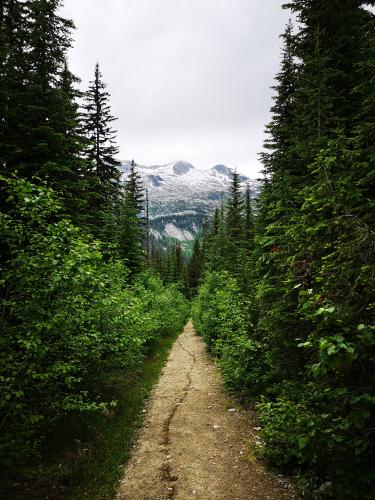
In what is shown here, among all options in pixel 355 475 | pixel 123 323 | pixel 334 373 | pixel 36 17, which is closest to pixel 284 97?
pixel 36 17

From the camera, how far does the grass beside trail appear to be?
6.03 meters

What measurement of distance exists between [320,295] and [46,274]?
14.9ft

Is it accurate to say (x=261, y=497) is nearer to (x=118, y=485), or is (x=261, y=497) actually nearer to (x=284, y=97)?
(x=118, y=485)

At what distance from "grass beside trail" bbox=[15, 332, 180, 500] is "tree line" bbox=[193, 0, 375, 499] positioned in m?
3.52

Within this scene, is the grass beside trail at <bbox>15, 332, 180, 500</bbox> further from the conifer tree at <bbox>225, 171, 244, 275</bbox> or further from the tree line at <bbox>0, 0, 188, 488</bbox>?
the conifer tree at <bbox>225, 171, 244, 275</bbox>

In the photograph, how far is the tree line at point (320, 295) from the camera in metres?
4.03

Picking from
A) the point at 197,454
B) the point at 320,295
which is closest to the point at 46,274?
the point at 320,295

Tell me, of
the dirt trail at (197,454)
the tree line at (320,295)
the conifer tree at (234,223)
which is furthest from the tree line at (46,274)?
the conifer tree at (234,223)

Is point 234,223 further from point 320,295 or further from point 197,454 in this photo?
point 320,295

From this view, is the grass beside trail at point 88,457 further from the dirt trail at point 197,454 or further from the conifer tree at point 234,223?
the conifer tree at point 234,223

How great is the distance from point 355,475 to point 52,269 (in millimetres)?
5758

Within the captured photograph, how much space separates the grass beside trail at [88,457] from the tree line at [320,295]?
3.52 metres

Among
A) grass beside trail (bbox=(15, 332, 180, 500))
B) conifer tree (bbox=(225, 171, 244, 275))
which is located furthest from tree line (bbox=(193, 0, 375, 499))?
conifer tree (bbox=(225, 171, 244, 275))

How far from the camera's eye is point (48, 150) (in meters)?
11.4
